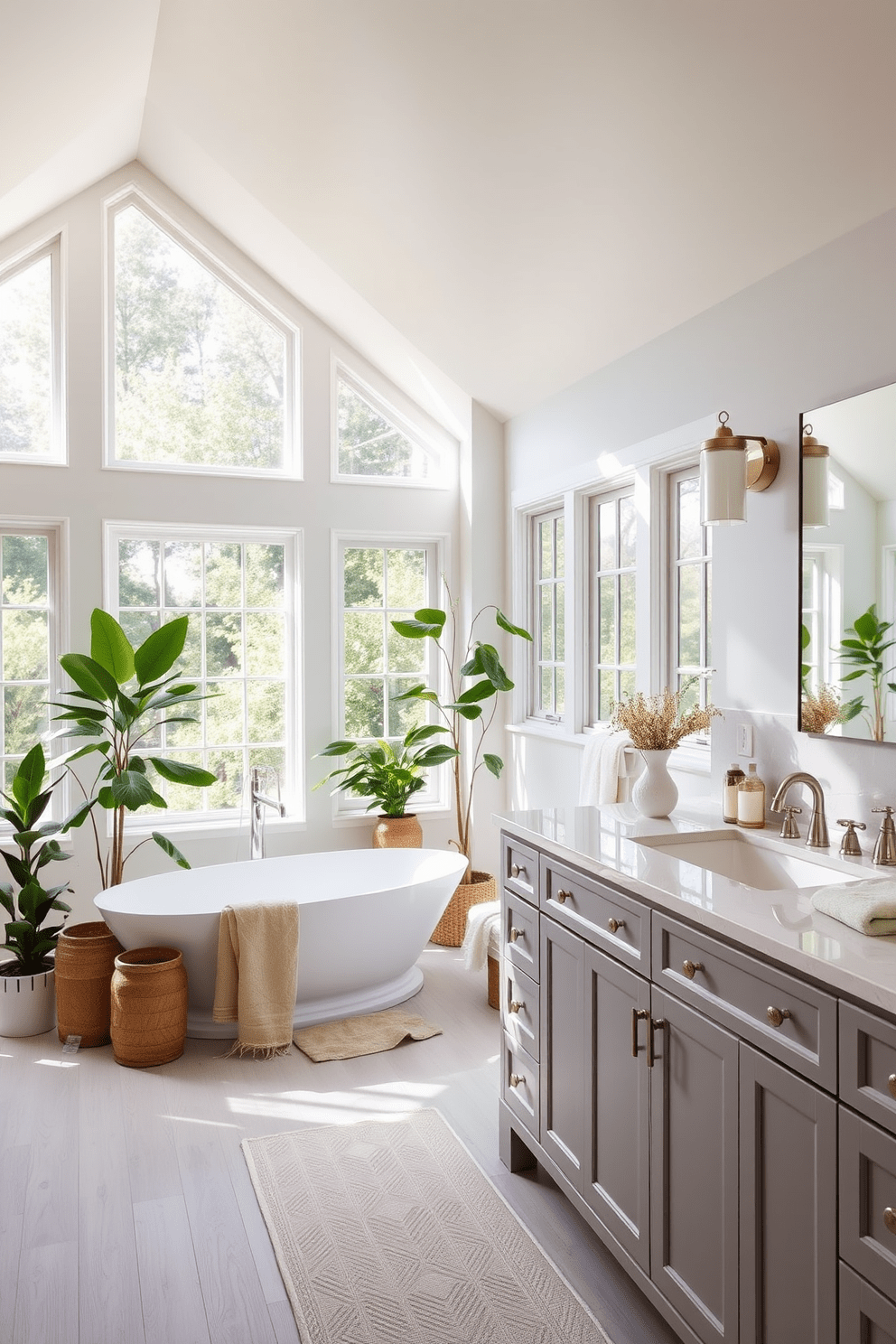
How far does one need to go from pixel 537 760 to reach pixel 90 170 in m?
3.37

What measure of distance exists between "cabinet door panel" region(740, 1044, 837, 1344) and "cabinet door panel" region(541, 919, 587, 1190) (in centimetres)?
64

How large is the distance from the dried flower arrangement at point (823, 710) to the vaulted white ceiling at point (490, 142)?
120cm

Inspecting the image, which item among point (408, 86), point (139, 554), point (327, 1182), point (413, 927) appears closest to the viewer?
point (327, 1182)

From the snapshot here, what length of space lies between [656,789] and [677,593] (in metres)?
1.03

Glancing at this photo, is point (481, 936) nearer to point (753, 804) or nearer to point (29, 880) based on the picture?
point (753, 804)

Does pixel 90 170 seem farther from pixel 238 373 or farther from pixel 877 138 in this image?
pixel 877 138

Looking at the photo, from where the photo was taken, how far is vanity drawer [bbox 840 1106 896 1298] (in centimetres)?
134

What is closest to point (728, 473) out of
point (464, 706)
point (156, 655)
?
point (464, 706)

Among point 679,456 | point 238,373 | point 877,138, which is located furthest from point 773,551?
point 238,373

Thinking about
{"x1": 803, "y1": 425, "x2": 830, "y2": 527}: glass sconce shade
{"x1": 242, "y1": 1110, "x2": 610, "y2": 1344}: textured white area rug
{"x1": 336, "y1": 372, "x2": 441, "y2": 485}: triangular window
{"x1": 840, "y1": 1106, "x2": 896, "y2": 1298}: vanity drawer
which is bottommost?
{"x1": 242, "y1": 1110, "x2": 610, "y2": 1344}: textured white area rug

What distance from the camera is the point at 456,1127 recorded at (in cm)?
293

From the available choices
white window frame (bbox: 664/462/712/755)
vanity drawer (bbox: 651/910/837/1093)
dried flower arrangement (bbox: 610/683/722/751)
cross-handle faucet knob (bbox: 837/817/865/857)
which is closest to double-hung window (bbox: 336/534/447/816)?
white window frame (bbox: 664/462/712/755)

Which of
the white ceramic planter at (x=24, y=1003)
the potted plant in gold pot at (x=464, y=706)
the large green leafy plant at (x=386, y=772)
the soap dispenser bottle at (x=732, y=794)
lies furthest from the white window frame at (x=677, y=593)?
the white ceramic planter at (x=24, y=1003)

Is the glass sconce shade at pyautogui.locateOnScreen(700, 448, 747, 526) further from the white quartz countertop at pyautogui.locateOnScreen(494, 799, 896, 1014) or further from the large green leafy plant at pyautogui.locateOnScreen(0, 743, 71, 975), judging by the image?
the large green leafy plant at pyautogui.locateOnScreen(0, 743, 71, 975)
